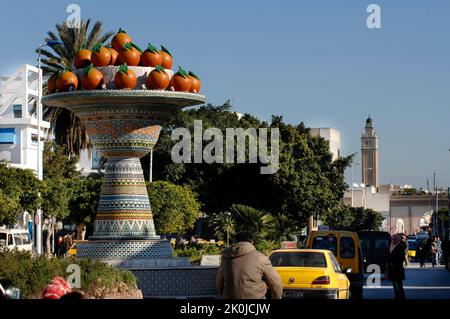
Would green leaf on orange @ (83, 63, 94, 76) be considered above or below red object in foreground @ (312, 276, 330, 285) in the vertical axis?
above

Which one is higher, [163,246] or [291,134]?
[291,134]

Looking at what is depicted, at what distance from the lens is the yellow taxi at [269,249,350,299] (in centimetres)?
2371

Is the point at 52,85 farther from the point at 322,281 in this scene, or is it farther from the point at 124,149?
the point at 322,281

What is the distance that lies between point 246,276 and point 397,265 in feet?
45.9

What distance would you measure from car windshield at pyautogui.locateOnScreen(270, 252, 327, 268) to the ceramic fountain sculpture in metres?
7.68

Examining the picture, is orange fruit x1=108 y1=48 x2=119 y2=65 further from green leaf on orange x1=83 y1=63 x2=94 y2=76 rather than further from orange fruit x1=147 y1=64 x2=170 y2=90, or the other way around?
orange fruit x1=147 y1=64 x2=170 y2=90

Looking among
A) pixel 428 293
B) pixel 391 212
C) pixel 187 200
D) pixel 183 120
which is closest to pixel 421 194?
pixel 391 212

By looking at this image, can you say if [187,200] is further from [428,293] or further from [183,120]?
[428,293]

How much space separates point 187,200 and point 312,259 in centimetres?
4780

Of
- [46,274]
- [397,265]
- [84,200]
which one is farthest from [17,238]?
[46,274]

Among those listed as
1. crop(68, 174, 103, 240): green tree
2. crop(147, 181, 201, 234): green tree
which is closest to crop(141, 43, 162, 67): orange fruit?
crop(68, 174, 103, 240): green tree

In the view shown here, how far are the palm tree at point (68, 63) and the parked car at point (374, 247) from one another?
2276cm

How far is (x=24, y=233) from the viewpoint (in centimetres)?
7119

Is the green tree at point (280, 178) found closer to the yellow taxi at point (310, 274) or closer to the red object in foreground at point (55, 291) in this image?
the yellow taxi at point (310, 274)
